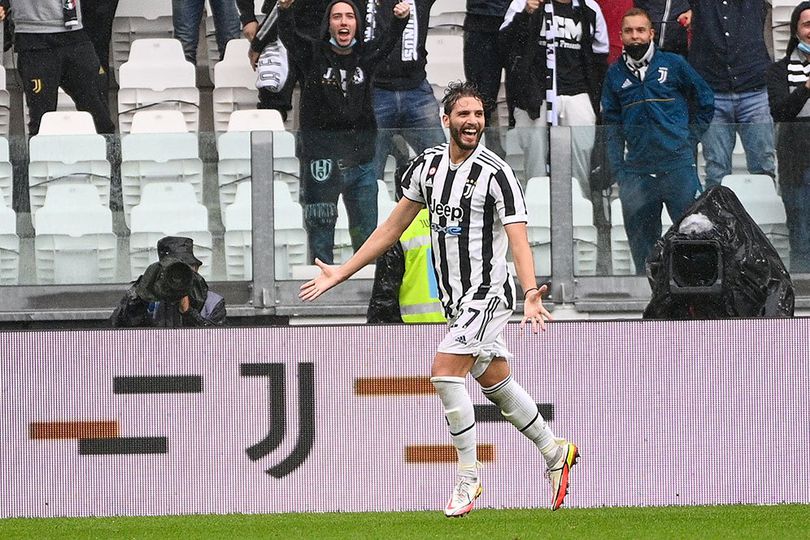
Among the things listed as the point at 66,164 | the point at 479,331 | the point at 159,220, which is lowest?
the point at 479,331

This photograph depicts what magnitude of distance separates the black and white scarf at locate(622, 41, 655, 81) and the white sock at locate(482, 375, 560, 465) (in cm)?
397

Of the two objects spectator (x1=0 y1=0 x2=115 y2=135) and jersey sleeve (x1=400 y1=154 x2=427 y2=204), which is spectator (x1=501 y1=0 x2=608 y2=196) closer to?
spectator (x1=0 y1=0 x2=115 y2=135)

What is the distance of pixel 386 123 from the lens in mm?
10336

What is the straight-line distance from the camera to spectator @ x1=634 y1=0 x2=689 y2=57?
11164 mm

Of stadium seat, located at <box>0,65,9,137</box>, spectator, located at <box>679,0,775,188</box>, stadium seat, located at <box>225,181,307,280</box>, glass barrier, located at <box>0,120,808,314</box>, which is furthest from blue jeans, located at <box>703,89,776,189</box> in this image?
stadium seat, located at <box>0,65,9,137</box>

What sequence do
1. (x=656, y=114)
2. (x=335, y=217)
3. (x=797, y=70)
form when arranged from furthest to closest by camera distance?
(x=797, y=70)
(x=656, y=114)
(x=335, y=217)

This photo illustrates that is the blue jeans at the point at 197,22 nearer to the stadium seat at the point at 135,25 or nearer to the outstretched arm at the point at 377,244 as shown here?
the stadium seat at the point at 135,25

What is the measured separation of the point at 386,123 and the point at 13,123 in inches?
149

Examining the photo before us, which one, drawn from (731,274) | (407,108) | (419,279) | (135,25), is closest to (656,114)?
(731,274)

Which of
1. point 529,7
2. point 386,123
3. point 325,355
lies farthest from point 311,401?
point 529,7

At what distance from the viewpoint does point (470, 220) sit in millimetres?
6262

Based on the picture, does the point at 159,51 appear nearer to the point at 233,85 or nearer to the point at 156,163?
the point at 233,85

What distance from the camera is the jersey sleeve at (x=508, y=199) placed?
20.2 ft

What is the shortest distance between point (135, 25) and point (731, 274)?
6836 millimetres
